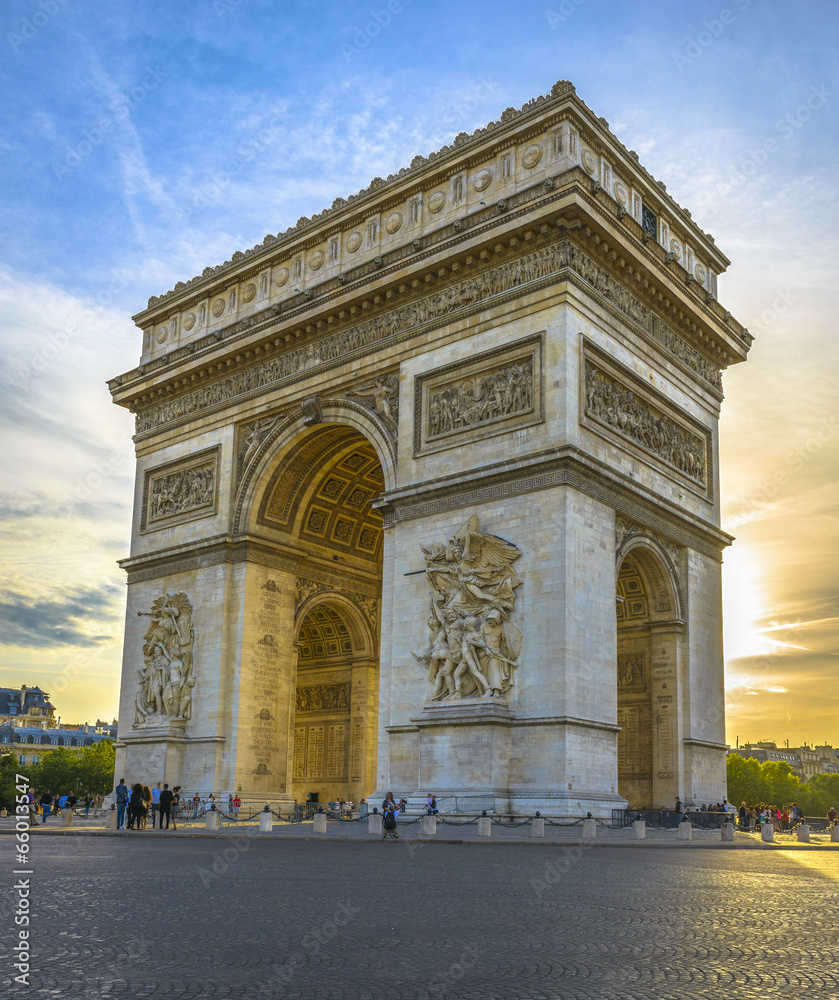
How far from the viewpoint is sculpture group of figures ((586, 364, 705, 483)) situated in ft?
86.9

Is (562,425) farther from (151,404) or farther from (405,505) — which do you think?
(151,404)

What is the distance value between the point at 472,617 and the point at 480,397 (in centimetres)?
579

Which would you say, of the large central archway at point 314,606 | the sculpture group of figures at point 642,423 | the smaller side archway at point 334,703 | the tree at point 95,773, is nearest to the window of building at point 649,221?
the sculpture group of figures at point 642,423

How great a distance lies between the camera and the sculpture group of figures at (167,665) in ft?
105

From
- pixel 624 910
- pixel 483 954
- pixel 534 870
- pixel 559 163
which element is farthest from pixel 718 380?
pixel 483 954

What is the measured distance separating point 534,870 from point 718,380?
23.1 m

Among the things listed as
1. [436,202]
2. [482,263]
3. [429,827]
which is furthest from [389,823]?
→ [436,202]

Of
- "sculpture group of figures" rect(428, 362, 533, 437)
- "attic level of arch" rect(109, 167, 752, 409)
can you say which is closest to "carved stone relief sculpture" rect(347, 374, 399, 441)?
"sculpture group of figures" rect(428, 362, 533, 437)

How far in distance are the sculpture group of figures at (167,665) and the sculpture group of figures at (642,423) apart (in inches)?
579

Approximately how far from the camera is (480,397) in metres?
26.9

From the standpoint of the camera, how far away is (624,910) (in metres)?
9.32

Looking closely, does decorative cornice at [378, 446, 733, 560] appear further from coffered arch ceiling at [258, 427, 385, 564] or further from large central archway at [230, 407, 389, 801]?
coffered arch ceiling at [258, 427, 385, 564]

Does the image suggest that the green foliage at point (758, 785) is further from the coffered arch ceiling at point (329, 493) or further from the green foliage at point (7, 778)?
the coffered arch ceiling at point (329, 493)

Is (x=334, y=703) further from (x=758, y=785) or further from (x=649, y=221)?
(x=758, y=785)
